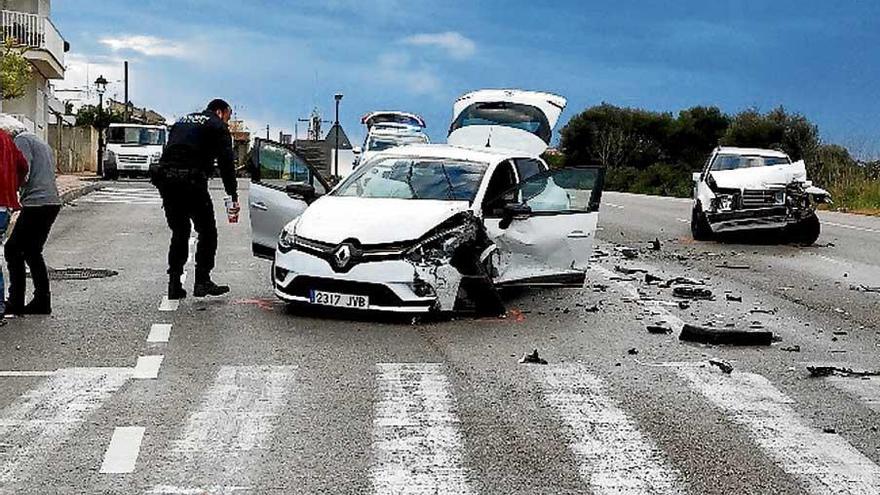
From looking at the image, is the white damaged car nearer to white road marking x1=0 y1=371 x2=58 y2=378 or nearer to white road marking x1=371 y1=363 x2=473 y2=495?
white road marking x1=371 y1=363 x2=473 y2=495

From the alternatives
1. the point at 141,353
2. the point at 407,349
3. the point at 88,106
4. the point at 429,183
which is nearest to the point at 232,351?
the point at 141,353

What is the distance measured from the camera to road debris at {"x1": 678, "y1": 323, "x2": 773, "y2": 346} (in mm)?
9836

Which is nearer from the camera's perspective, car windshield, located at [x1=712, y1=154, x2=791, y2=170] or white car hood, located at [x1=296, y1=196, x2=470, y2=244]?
white car hood, located at [x1=296, y1=196, x2=470, y2=244]

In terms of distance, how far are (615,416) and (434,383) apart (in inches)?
53.1

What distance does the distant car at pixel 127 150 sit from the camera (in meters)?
44.2

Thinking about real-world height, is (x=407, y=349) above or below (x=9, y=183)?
below

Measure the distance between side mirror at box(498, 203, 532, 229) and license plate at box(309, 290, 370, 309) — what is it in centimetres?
169

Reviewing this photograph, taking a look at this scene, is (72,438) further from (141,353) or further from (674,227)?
(674,227)

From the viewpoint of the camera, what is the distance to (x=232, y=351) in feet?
30.0

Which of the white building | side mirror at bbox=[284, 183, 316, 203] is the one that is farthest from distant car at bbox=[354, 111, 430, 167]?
side mirror at bbox=[284, 183, 316, 203]

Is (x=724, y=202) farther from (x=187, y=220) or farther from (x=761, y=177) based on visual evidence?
(x=187, y=220)

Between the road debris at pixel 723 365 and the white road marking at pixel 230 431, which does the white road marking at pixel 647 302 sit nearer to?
the road debris at pixel 723 365

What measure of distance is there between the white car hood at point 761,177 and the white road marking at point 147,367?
43.6 ft

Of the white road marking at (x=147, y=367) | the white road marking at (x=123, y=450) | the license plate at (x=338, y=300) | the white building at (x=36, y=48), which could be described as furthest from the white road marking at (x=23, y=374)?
the white building at (x=36, y=48)
